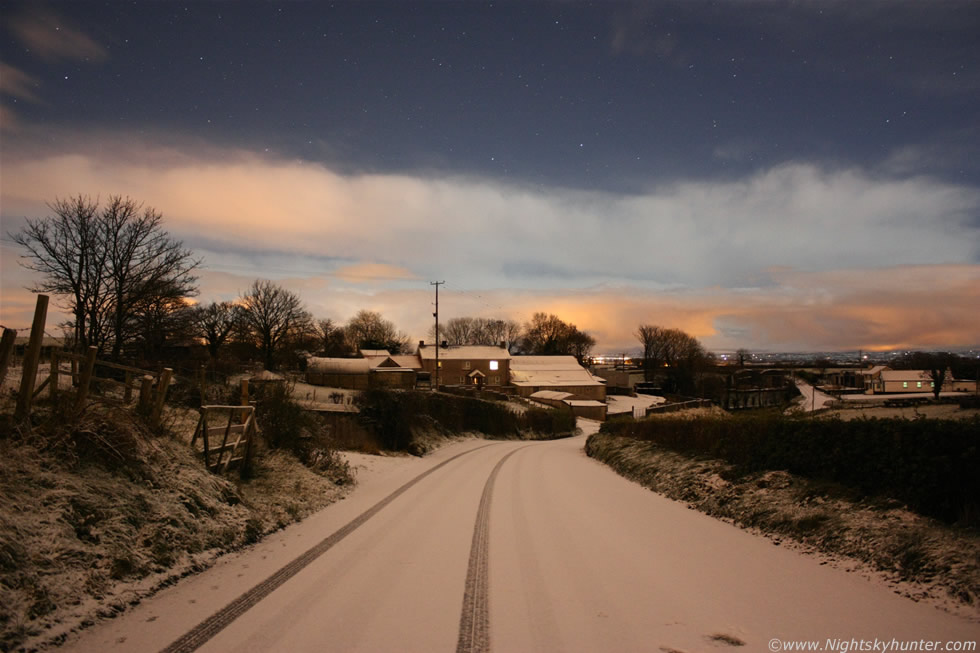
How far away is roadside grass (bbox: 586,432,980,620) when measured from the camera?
604 cm

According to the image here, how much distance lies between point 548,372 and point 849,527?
250ft

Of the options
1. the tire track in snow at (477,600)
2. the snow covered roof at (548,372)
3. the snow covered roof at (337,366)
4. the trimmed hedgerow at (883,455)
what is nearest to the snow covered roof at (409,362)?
the snow covered roof at (337,366)

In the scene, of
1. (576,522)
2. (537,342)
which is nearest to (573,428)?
(576,522)

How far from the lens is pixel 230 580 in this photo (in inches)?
262

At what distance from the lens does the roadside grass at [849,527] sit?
6035 millimetres

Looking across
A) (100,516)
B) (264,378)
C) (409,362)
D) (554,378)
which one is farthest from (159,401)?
(409,362)

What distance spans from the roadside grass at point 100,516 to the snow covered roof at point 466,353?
228 ft

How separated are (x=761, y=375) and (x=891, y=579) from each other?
9847cm

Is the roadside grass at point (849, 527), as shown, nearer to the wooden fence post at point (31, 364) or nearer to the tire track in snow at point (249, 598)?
the tire track in snow at point (249, 598)

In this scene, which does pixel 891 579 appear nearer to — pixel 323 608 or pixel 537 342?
pixel 323 608

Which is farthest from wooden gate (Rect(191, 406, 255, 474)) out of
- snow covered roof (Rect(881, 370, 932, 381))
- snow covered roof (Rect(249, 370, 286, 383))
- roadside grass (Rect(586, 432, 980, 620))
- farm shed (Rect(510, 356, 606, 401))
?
snow covered roof (Rect(881, 370, 932, 381))

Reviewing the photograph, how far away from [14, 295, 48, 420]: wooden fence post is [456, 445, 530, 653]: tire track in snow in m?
6.64

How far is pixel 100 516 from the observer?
7.02 meters

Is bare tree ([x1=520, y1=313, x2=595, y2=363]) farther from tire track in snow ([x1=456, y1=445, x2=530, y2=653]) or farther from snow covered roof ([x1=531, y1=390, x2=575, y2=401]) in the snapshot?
tire track in snow ([x1=456, y1=445, x2=530, y2=653])
